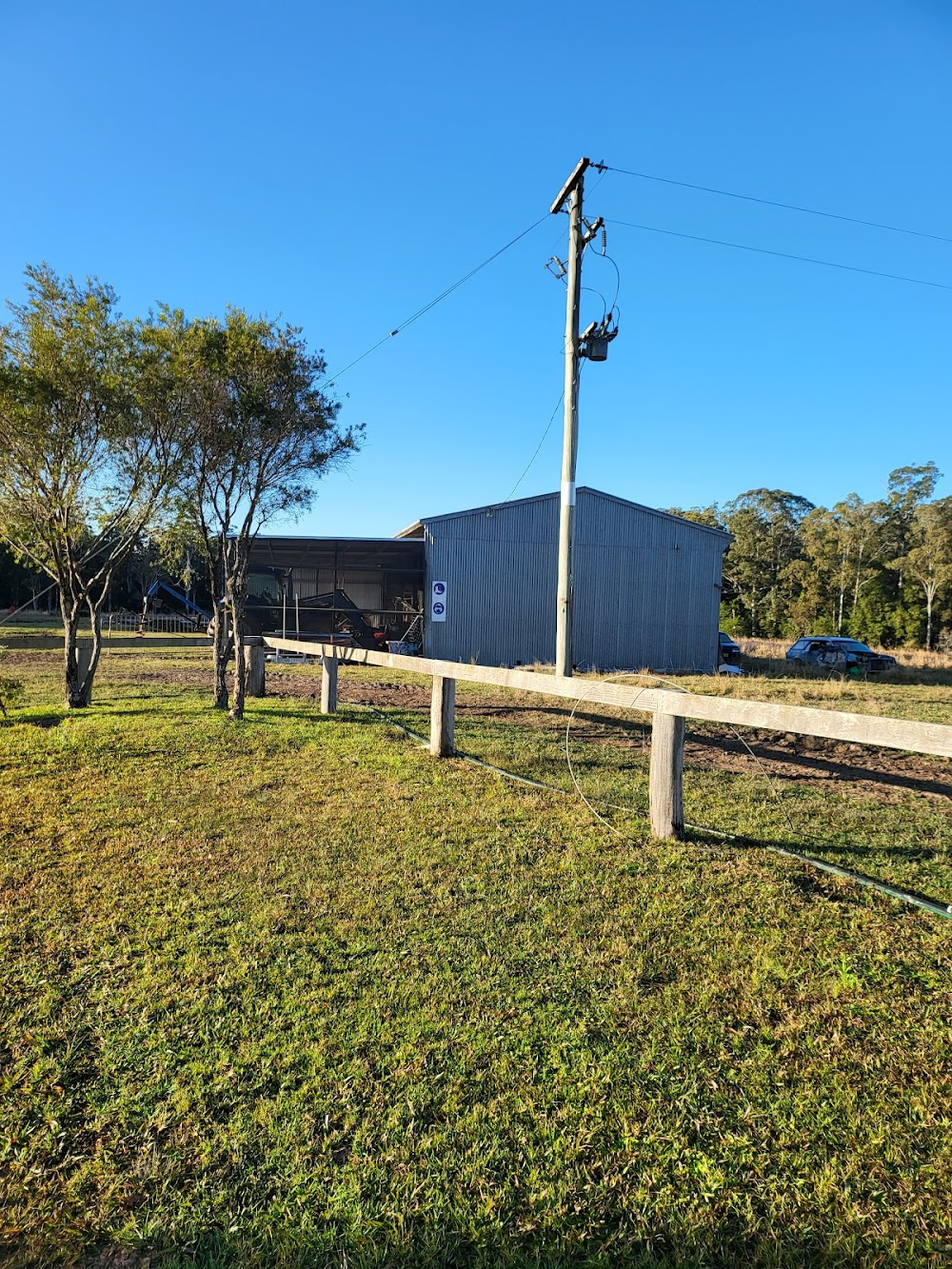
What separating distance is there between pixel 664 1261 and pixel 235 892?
2.69 meters

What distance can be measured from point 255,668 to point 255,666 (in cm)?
6

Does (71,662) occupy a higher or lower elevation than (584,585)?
lower

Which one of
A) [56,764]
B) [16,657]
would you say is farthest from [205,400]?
[16,657]

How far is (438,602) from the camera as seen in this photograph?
2284 cm

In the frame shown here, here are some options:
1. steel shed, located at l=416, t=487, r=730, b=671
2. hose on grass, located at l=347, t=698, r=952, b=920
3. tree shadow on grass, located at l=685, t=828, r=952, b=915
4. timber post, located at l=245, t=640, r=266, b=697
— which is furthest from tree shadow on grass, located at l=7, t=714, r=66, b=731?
steel shed, located at l=416, t=487, r=730, b=671

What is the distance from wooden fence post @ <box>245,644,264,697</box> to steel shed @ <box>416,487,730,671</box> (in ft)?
38.4

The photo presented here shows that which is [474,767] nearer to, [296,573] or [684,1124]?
[684,1124]

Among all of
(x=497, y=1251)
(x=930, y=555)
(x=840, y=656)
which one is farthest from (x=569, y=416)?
(x=930, y=555)

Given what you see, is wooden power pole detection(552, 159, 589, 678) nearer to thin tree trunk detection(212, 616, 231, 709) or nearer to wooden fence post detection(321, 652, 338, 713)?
wooden fence post detection(321, 652, 338, 713)

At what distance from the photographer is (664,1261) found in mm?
1797

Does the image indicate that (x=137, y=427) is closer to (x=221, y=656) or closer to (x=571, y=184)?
(x=221, y=656)

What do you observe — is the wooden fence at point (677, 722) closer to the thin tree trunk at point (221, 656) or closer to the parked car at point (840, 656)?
the thin tree trunk at point (221, 656)

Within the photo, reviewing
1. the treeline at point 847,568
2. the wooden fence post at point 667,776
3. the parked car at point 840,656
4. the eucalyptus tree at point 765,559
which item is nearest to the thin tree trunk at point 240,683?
the wooden fence post at point 667,776

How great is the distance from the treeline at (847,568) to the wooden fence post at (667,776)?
151ft
